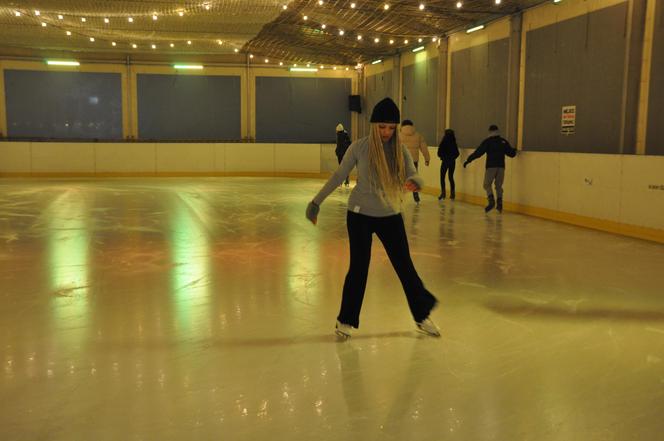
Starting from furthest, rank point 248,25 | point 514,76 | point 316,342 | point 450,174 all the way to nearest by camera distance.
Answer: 1. point 248,25
2. point 450,174
3. point 514,76
4. point 316,342

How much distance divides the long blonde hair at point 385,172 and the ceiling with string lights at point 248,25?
7.90m

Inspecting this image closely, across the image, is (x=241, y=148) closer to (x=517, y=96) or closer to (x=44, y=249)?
(x=517, y=96)

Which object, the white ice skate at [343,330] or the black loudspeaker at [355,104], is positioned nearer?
the white ice skate at [343,330]

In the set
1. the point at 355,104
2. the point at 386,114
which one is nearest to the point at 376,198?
the point at 386,114

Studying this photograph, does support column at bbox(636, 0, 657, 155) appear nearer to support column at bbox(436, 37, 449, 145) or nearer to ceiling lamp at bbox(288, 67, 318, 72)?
support column at bbox(436, 37, 449, 145)

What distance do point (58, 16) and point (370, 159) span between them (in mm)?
11098

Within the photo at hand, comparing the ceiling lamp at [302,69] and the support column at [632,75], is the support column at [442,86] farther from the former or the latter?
the ceiling lamp at [302,69]

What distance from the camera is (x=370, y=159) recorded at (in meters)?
3.91

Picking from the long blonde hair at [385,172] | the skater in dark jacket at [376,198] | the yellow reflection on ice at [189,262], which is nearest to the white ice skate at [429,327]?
the skater in dark jacket at [376,198]

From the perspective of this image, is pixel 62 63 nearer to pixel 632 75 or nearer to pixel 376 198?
pixel 632 75

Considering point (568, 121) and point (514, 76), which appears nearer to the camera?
point (568, 121)

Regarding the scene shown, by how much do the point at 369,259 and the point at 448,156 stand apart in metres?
9.13

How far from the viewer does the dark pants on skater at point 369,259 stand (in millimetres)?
3947

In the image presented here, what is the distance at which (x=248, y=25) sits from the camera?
43.6 feet
